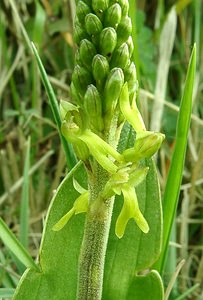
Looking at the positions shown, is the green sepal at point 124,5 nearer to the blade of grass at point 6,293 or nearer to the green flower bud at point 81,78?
the green flower bud at point 81,78

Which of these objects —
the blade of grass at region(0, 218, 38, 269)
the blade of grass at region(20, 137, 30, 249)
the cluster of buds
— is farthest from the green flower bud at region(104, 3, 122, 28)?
the blade of grass at region(20, 137, 30, 249)

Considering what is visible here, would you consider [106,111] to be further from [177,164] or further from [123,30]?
[177,164]

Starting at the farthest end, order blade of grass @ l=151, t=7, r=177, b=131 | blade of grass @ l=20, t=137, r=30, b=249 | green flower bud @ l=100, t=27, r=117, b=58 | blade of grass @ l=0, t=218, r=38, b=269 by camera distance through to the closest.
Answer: blade of grass @ l=151, t=7, r=177, b=131 → blade of grass @ l=20, t=137, r=30, b=249 → blade of grass @ l=0, t=218, r=38, b=269 → green flower bud @ l=100, t=27, r=117, b=58

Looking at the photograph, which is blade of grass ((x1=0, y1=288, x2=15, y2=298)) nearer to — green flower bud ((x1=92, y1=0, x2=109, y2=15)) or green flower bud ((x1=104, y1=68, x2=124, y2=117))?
green flower bud ((x1=104, y1=68, x2=124, y2=117))

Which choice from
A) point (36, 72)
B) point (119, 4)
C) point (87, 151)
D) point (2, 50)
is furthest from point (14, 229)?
point (119, 4)

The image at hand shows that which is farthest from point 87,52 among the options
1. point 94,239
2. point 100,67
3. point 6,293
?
point 6,293

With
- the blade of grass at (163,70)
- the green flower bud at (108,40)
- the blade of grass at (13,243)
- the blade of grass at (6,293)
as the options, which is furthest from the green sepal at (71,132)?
the blade of grass at (163,70)
